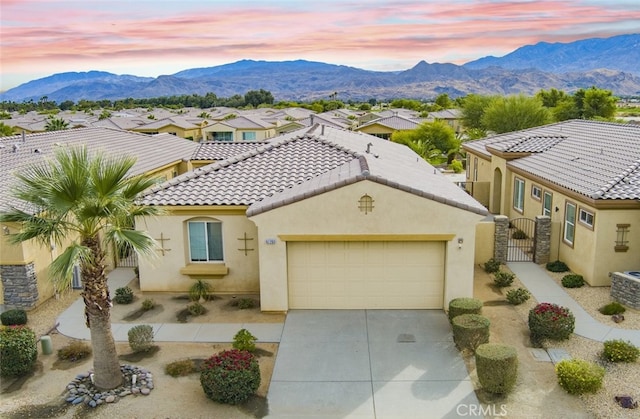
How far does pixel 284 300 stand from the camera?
53.0ft

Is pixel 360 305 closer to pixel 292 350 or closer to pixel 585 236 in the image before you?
pixel 292 350

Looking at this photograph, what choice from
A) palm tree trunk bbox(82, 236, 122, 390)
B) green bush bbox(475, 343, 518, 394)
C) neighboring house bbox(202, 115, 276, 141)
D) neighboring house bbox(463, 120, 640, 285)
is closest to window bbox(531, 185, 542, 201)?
neighboring house bbox(463, 120, 640, 285)

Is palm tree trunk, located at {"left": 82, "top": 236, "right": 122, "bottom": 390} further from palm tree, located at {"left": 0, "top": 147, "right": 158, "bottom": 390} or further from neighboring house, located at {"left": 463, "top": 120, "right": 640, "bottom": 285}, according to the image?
neighboring house, located at {"left": 463, "top": 120, "right": 640, "bottom": 285}

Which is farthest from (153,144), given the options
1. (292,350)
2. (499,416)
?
(499,416)

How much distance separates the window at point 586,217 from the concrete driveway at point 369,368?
6.55m

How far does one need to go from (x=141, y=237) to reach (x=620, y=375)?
10.9 m

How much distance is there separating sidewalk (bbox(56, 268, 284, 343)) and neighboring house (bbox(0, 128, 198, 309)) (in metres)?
1.64

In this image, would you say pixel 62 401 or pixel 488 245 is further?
pixel 488 245

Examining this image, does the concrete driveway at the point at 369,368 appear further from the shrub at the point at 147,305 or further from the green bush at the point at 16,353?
the green bush at the point at 16,353

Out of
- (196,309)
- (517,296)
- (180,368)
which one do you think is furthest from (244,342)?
(517,296)

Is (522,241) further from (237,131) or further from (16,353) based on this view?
(237,131)

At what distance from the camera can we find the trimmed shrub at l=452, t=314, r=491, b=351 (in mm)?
13383

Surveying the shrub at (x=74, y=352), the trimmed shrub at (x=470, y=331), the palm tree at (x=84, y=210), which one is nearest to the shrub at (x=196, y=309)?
the shrub at (x=74, y=352)

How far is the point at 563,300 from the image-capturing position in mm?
17328
